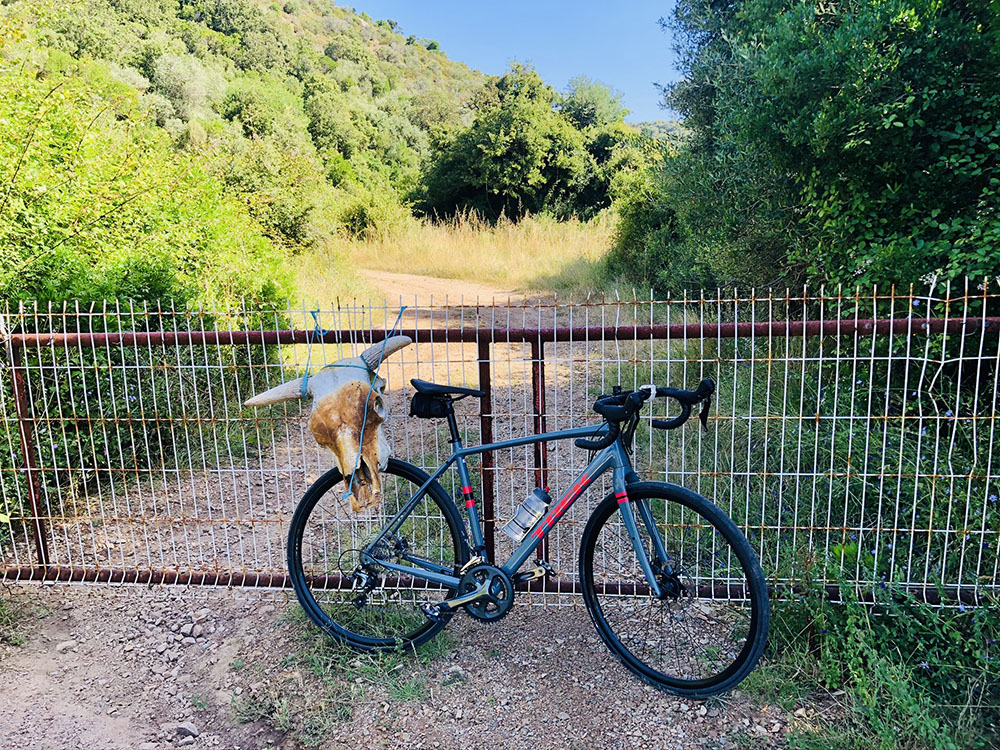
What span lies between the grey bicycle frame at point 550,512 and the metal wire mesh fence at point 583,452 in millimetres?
282

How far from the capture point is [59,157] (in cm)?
568

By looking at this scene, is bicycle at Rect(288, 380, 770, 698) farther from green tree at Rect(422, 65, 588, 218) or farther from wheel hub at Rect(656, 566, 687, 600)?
green tree at Rect(422, 65, 588, 218)

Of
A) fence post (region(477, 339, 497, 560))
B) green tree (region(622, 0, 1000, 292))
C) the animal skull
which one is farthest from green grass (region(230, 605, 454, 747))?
green tree (region(622, 0, 1000, 292))

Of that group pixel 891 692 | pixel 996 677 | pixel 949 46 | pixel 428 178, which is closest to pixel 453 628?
pixel 891 692

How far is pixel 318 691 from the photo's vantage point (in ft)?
9.30

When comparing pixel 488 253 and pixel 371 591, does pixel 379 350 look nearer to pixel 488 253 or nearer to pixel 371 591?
pixel 371 591

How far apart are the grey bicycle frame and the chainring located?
0.05m

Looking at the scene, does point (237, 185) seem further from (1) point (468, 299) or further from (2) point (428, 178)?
(2) point (428, 178)

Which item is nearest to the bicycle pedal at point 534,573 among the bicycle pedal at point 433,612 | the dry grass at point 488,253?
the bicycle pedal at point 433,612

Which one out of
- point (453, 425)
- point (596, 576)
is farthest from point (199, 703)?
point (596, 576)

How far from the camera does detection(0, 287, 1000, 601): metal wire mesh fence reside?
292 centimetres

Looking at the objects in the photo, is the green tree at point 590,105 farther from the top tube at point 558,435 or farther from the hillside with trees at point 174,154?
the top tube at point 558,435

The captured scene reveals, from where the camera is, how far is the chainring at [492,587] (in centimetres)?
285

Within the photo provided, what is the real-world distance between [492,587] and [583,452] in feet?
8.55
